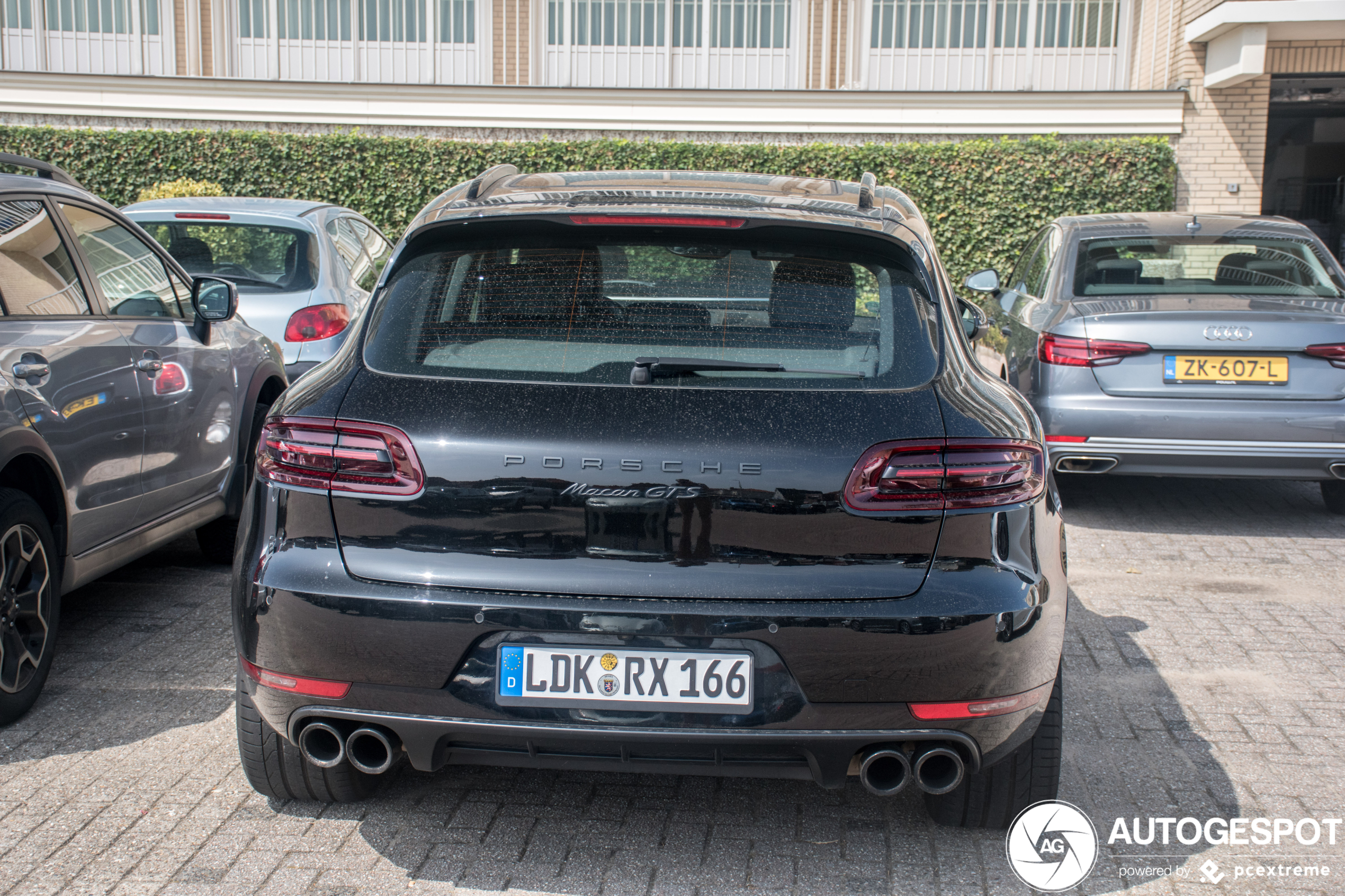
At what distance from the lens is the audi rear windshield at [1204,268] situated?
22.1 feet

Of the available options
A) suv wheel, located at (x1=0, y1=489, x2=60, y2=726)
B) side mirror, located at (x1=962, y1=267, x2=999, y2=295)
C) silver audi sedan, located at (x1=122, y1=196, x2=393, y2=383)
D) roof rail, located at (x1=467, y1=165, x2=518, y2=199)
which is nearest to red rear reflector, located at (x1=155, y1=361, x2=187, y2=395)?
suv wheel, located at (x1=0, y1=489, x2=60, y2=726)

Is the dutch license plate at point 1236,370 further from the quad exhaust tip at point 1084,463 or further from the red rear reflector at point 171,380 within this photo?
the red rear reflector at point 171,380

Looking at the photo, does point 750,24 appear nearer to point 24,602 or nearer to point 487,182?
point 487,182

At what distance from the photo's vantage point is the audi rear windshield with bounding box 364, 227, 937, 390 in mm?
2756

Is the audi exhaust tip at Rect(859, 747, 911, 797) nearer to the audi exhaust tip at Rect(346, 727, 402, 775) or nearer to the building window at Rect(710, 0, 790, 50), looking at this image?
the audi exhaust tip at Rect(346, 727, 402, 775)

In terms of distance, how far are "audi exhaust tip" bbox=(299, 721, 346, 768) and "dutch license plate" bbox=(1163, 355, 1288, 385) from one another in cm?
491

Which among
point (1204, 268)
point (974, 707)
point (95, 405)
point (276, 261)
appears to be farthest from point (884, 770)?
point (276, 261)

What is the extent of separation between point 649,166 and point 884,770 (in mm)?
13842

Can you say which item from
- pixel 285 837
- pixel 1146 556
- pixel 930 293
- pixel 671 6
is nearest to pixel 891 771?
pixel 930 293

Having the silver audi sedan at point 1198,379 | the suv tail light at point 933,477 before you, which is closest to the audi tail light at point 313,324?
the silver audi sedan at point 1198,379

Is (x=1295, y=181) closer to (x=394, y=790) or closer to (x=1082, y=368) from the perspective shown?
(x=1082, y=368)

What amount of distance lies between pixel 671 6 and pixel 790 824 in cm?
1670

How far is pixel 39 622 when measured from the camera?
153 inches

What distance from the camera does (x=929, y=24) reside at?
1800 centimetres
